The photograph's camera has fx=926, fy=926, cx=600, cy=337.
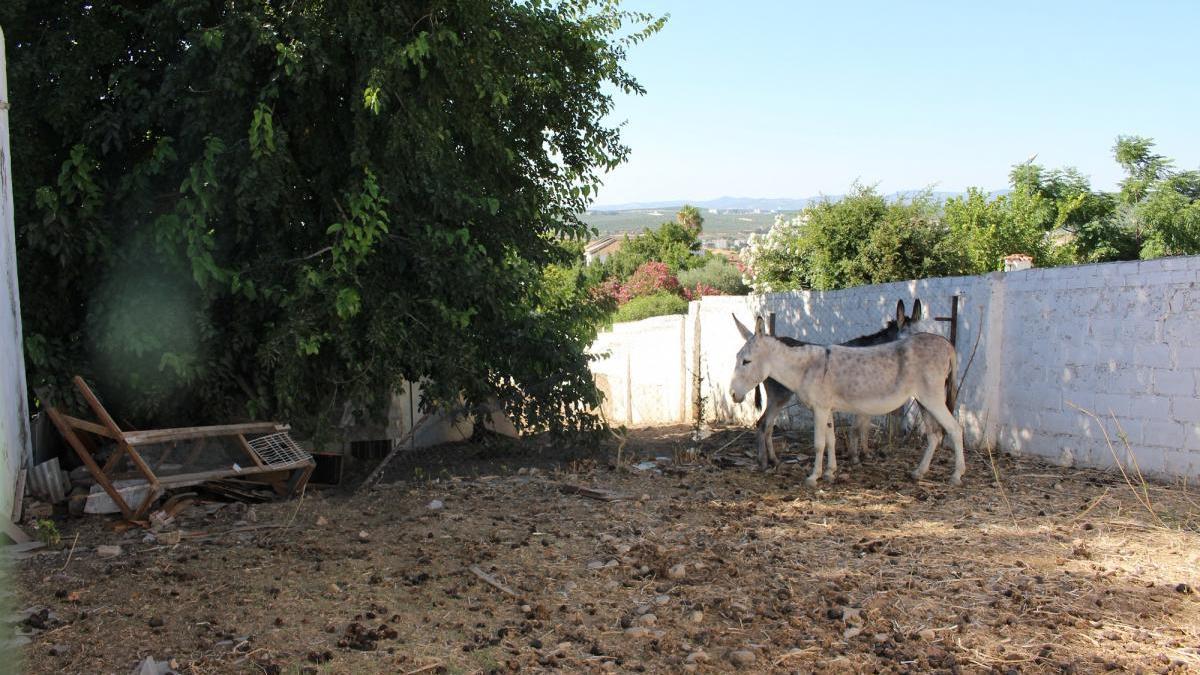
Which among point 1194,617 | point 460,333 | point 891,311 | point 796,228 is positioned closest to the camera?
point 1194,617

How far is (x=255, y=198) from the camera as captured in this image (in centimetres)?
787

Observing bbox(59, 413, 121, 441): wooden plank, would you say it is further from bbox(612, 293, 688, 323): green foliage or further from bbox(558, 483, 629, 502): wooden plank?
bbox(612, 293, 688, 323): green foliage

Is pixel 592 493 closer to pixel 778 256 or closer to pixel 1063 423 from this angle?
pixel 1063 423

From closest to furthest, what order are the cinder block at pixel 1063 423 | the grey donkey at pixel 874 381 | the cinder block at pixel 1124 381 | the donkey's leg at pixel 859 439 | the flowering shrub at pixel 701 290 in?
the cinder block at pixel 1124 381
the grey donkey at pixel 874 381
the cinder block at pixel 1063 423
the donkey's leg at pixel 859 439
the flowering shrub at pixel 701 290

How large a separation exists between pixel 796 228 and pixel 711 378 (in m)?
9.70

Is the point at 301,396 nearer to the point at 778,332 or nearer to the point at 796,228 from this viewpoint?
the point at 778,332

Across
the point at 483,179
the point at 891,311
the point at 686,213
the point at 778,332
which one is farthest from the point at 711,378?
the point at 686,213

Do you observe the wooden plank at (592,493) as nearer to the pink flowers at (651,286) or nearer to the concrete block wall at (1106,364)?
the concrete block wall at (1106,364)

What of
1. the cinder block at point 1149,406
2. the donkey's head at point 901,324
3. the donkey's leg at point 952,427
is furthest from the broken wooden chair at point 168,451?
the cinder block at point 1149,406

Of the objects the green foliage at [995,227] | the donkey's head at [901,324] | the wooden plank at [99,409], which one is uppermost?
the green foliage at [995,227]

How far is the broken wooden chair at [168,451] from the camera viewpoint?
7.19m

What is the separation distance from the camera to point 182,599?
17.4 feet

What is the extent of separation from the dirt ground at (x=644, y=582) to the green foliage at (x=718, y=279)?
90.7 feet

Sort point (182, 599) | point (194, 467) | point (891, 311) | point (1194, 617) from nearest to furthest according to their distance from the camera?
point (1194, 617) < point (182, 599) < point (194, 467) < point (891, 311)
